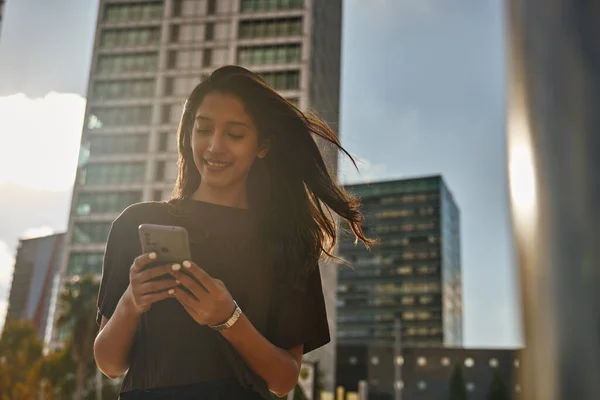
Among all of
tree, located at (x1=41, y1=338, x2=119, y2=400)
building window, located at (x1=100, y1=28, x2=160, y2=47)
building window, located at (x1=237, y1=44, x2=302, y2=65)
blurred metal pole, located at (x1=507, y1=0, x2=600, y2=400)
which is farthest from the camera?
building window, located at (x1=100, y1=28, x2=160, y2=47)

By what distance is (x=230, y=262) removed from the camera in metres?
1.85

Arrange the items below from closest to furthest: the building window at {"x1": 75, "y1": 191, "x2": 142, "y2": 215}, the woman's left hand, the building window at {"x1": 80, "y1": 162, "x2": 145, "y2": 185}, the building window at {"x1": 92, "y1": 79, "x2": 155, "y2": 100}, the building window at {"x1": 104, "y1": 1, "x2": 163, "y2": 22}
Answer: the woman's left hand < the building window at {"x1": 75, "y1": 191, "x2": 142, "y2": 215} < the building window at {"x1": 80, "y1": 162, "x2": 145, "y2": 185} < the building window at {"x1": 92, "y1": 79, "x2": 155, "y2": 100} < the building window at {"x1": 104, "y1": 1, "x2": 163, "y2": 22}

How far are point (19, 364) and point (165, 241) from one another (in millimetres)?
60756

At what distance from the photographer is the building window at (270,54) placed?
208ft

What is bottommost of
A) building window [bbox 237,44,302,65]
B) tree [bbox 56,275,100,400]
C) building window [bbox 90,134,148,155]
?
tree [bbox 56,275,100,400]

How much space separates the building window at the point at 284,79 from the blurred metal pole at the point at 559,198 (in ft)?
203

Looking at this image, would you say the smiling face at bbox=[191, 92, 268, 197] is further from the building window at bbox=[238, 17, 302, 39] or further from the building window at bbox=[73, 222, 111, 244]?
the building window at bbox=[73, 222, 111, 244]

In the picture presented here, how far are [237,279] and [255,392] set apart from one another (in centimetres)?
29

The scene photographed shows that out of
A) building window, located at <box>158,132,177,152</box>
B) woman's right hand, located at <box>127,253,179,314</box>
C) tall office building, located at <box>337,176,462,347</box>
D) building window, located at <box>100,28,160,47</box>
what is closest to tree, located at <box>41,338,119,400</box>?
building window, located at <box>158,132,177,152</box>

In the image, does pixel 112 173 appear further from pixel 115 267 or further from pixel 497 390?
pixel 115 267

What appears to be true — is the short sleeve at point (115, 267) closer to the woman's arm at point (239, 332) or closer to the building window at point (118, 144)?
the woman's arm at point (239, 332)

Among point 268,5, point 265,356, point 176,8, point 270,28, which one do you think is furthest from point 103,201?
point 265,356

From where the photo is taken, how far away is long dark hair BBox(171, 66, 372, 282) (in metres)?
Answer: 1.97

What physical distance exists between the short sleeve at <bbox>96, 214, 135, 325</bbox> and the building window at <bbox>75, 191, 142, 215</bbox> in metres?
64.5
